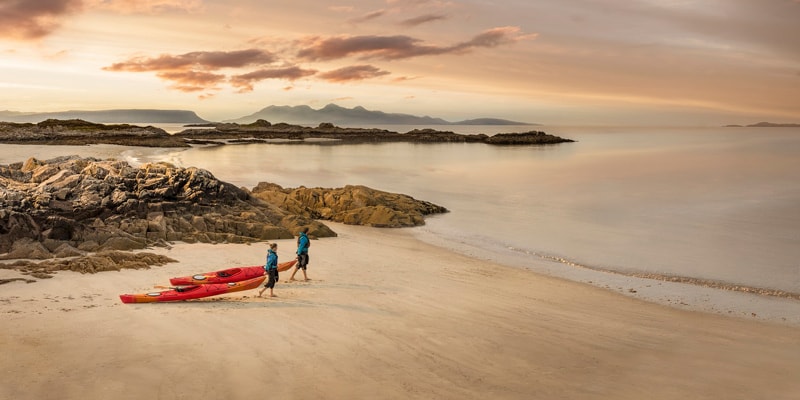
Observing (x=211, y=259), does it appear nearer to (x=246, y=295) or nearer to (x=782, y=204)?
(x=246, y=295)

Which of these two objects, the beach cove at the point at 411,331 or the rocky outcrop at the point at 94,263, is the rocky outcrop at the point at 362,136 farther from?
the rocky outcrop at the point at 94,263

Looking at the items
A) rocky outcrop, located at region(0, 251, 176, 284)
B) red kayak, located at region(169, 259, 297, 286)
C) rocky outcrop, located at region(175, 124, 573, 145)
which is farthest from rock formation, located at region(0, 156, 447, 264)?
rocky outcrop, located at region(175, 124, 573, 145)

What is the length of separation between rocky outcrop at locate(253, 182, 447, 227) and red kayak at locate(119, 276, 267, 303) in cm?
1150

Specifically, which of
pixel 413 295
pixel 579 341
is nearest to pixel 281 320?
pixel 413 295

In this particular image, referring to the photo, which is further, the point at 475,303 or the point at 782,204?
the point at 782,204

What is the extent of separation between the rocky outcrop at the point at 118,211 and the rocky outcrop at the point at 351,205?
125 inches

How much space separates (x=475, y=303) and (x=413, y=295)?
1.44 m

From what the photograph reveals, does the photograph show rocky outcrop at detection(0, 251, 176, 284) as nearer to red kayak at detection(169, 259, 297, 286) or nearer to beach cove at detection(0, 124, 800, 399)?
beach cove at detection(0, 124, 800, 399)

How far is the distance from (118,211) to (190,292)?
26.2 feet

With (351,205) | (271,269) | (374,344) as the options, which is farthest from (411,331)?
(351,205)

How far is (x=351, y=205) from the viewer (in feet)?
82.5

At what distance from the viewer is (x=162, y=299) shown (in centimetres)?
1083

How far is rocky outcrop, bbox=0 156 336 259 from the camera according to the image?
1520cm

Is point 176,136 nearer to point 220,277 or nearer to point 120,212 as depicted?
point 120,212
